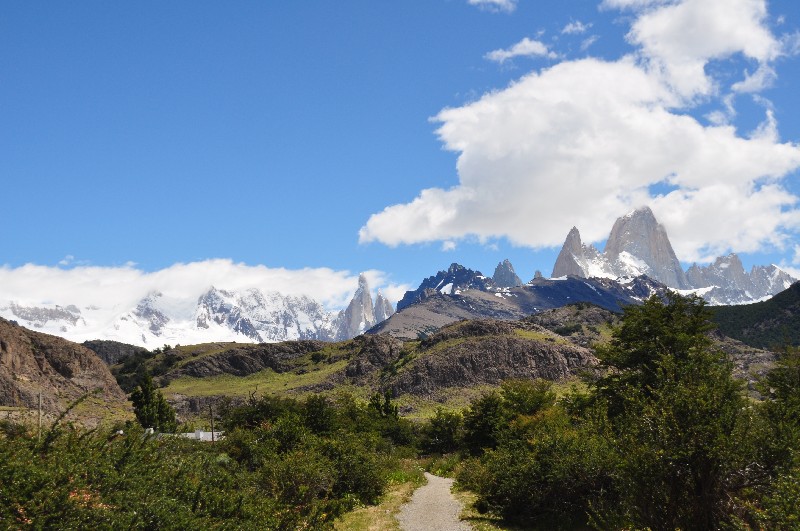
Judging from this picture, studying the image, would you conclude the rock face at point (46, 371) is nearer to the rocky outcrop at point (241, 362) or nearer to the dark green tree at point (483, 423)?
the rocky outcrop at point (241, 362)

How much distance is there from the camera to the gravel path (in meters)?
23.6

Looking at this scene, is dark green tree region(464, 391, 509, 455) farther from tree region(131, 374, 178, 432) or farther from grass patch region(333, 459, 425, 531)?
tree region(131, 374, 178, 432)

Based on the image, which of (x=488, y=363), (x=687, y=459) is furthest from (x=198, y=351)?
(x=687, y=459)

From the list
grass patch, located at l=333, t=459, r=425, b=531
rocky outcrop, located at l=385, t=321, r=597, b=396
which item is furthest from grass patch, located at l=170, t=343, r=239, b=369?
grass patch, located at l=333, t=459, r=425, b=531

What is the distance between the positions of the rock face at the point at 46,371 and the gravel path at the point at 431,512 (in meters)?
70.0

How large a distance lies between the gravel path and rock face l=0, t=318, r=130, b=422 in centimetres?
7004

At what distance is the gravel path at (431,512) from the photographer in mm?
23578

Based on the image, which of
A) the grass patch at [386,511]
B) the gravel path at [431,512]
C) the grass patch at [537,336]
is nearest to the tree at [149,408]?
the grass patch at [386,511]

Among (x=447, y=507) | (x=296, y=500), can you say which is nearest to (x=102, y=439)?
(x=296, y=500)

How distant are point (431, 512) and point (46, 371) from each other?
10031 cm

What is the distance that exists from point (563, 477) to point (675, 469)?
875 cm

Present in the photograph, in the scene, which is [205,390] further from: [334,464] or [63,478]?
[63,478]

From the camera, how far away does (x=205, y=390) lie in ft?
477

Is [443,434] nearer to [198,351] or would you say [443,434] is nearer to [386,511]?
[386,511]
